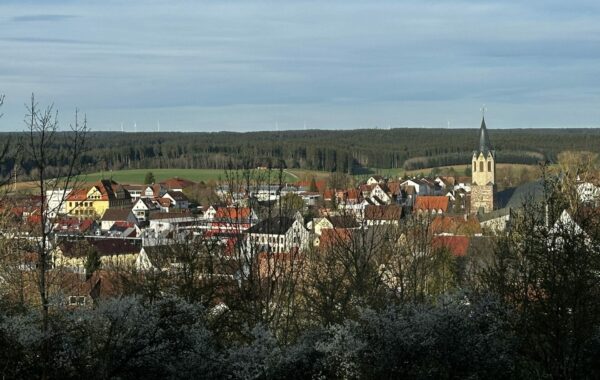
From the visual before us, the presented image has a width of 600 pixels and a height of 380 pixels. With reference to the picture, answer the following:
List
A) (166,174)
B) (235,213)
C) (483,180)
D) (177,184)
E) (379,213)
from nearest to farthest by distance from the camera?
(235,213) < (379,213) < (483,180) < (177,184) < (166,174)

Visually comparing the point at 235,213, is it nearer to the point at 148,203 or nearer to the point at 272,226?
the point at 272,226

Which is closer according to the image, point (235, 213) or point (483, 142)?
point (235, 213)

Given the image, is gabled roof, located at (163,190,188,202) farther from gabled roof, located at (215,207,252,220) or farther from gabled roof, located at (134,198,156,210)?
gabled roof, located at (215,207,252,220)

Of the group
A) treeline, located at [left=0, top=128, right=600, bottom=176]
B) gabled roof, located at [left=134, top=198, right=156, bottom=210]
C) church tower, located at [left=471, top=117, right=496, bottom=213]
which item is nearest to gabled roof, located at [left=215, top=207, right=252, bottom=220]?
church tower, located at [left=471, top=117, right=496, bottom=213]

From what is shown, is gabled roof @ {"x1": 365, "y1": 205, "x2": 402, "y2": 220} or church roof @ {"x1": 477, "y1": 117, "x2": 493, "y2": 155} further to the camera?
church roof @ {"x1": 477, "y1": 117, "x2": 493, "y2": 155}

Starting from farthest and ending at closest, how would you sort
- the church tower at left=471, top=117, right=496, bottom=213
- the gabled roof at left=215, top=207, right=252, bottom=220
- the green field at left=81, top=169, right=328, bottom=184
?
the green field at left=81, top=169, right=328, bottom=184, the church tower at left=471, top=117, right=496, bottom=213, the gabled roof at left=215, top=207, right=252, bottom=220

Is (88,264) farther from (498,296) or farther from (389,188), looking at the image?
(389,188)

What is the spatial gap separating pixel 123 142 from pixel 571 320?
176 metres

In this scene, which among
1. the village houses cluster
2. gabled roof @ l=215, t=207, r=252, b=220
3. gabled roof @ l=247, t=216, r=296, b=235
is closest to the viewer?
gabled roof @ l=215, t=207, r=252, b=220

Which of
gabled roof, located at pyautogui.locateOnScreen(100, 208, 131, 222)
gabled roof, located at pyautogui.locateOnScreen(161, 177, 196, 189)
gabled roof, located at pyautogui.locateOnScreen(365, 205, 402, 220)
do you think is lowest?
gabled roof, located at pyautogui.locateOnScreen(100, 208, 131, 222)

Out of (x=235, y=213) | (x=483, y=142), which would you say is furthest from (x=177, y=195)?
(x=235, y=213)

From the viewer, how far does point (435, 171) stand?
138 m

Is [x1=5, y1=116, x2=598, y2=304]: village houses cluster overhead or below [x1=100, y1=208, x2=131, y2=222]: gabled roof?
overhead

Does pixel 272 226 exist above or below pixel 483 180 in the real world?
above
